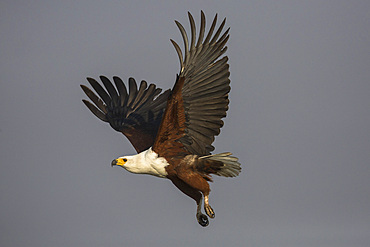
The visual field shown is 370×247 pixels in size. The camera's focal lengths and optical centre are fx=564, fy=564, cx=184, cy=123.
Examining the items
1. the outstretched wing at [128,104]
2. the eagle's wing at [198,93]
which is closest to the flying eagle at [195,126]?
the eagle's wing at [198,93]

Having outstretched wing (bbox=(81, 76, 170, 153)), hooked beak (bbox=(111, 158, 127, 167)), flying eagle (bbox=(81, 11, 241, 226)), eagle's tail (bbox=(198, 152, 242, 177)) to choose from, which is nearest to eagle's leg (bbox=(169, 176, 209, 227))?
flying eagle (bbox=(81, 11, 241, 226))

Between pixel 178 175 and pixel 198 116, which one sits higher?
pixel 198 116

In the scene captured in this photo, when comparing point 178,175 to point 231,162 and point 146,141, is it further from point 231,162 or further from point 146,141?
point 146,141

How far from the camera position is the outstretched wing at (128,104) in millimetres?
7945

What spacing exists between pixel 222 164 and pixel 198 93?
87cm

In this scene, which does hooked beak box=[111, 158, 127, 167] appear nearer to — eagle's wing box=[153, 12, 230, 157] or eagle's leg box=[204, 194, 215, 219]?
eagle's wing box=[153, 12, 230, 157]

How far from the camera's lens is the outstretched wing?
795 cm

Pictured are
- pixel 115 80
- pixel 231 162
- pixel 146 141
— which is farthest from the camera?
pixel 115 80

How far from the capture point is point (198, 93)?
21.4 feet

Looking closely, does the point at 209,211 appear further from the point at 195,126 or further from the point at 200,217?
the point at 195,126

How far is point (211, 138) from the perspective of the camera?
671 centimetres

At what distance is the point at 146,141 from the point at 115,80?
1.10 m

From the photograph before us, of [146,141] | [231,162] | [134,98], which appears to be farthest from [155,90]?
[231,162]

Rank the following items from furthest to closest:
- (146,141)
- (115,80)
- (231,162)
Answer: (115,80), (146,141), (231,162)
